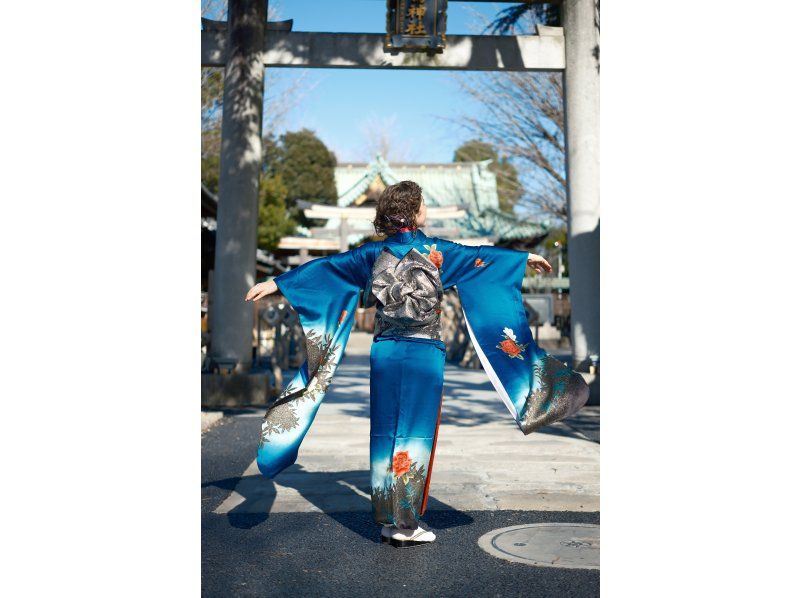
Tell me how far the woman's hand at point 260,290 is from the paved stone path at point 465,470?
52.3 inches

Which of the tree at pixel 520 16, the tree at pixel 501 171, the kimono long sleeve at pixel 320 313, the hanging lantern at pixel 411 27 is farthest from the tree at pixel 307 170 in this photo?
the kimono long sleeve at pixel 320 313

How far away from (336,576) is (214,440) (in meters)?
3.92

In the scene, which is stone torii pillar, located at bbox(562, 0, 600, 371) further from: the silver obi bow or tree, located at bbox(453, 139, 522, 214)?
tree, located at bbox(453, 139, 522, 214)

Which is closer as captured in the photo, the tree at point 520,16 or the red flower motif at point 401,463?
the red flower motif at point 401,463

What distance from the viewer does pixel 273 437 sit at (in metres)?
3.92

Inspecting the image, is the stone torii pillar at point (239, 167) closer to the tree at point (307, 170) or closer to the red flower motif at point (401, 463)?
the red flower motif at point (401, 463)

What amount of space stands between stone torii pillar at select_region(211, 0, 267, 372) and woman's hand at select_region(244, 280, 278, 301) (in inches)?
197

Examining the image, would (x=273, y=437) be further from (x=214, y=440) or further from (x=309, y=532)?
(x=214, y=440)

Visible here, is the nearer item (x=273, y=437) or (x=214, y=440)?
(x=273, y=437)

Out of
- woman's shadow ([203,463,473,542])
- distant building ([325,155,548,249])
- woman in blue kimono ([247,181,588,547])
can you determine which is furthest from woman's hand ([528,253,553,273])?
distant building ([325,155,548,249])

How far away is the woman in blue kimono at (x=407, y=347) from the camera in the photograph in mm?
3840

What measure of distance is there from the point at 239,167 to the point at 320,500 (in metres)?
5.09

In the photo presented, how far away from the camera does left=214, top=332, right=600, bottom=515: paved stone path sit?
4641mm
